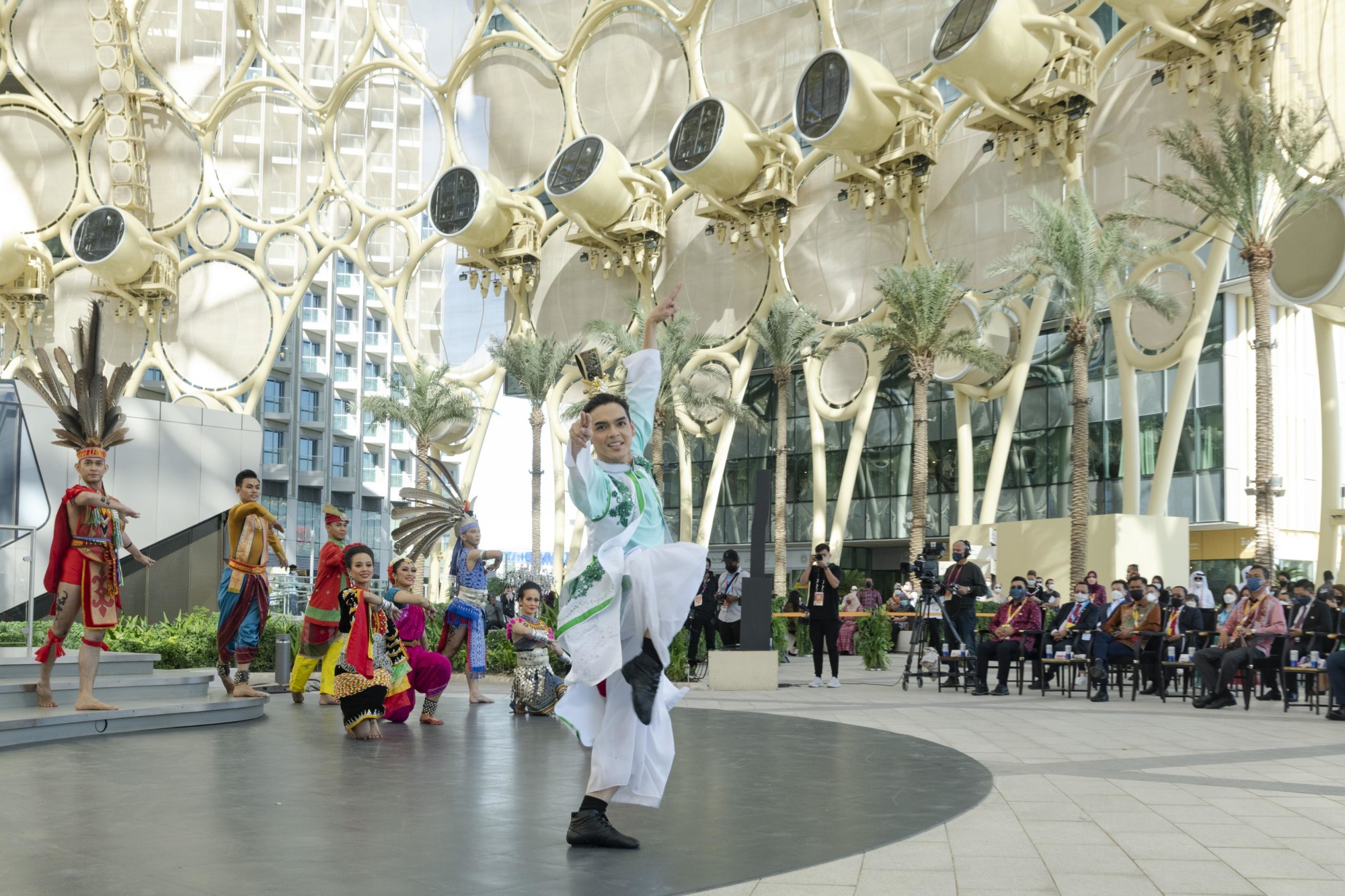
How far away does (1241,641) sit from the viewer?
510 inches

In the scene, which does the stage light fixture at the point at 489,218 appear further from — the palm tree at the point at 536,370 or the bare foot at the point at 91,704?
the bare foot at the point at 91,704

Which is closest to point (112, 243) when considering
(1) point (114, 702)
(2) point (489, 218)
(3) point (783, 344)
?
(2) point (489, 218)

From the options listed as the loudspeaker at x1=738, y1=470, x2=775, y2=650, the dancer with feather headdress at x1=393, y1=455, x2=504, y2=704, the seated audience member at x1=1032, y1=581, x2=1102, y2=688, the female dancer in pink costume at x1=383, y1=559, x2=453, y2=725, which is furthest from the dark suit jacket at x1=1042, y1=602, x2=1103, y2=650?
the female dancer in pink costume at x1=383, y1=559, x2=453, y2=725

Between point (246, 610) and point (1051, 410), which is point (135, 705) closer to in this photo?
point (246, 610)

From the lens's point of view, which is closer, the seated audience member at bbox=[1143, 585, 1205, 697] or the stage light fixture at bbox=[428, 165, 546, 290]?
the seated audience member at bbox=[1143, 585, 1205, 697]

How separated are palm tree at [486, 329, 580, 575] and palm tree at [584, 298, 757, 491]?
207 centimetres

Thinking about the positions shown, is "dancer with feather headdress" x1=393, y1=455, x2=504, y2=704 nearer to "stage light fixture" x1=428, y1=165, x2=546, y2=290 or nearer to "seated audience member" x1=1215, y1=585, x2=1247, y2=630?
"seated audience member" x1=1215, y1=585, x2=1247, y2=630

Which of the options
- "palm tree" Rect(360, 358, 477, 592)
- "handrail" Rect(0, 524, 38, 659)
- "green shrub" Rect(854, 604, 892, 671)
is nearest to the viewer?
"handrail" Rect(0, 524, 38, 659)

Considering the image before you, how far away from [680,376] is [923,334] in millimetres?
9923

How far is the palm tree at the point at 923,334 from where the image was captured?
30625mm

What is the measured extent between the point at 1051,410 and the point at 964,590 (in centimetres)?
2581

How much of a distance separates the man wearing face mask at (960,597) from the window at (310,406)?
53549 mm

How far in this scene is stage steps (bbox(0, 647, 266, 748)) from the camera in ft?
26.8

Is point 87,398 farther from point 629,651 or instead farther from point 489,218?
point 489,218
